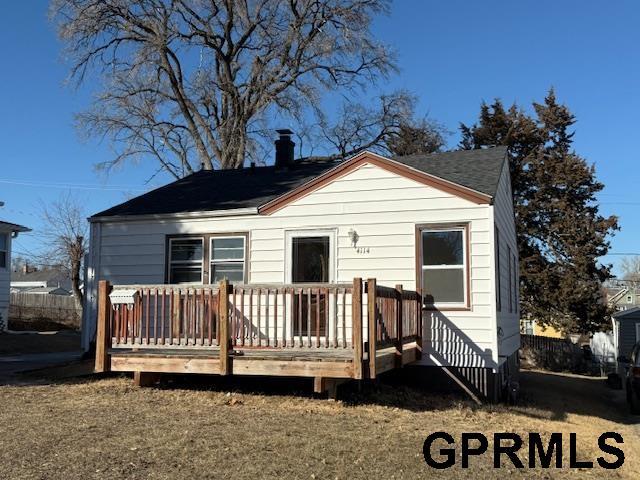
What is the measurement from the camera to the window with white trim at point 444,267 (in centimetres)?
1016

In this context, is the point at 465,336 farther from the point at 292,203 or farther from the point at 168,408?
the point at 168,408

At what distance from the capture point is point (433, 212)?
10.4 meters

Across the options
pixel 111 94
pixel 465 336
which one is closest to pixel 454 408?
pixel 465 336

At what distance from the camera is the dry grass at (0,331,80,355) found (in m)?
18.5

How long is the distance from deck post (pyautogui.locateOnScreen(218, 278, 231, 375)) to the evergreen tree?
66.7ft

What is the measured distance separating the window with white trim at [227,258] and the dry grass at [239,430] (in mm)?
2122

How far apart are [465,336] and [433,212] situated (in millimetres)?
2057

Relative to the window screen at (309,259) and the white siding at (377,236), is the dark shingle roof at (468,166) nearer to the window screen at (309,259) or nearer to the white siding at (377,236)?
the white siding at (377,236)

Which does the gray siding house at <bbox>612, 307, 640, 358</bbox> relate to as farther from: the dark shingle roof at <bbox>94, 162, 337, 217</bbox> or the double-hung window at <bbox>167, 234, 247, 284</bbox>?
the double-hung window at <bbox>167, 234, 247, 284</bbox>

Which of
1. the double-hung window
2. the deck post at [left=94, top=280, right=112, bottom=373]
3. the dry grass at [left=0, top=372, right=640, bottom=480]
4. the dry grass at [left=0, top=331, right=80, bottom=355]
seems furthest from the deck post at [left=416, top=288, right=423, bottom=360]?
the dry grass at [left=0, top=331, right=80, bottom=355]

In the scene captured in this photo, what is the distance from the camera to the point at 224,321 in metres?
8.59

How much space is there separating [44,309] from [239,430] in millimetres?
29614

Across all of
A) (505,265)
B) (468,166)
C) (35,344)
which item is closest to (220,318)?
(468,166)

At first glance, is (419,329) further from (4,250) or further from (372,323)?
(4,250)
